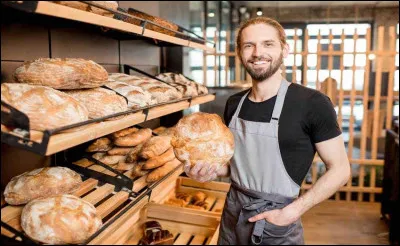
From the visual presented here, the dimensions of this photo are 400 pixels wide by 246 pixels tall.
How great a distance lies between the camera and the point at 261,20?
1856 millimetres

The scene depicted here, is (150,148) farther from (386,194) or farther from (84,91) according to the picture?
(386,194)

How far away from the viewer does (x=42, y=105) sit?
1114mm

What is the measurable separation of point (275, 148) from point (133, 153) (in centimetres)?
70

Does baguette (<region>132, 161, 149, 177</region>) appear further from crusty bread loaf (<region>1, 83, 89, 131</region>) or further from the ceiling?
the ceiling

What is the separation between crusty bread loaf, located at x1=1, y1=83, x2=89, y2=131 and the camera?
3.54ft

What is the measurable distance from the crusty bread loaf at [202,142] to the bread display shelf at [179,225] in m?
0.84

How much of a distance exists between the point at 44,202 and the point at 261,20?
1.26 metres

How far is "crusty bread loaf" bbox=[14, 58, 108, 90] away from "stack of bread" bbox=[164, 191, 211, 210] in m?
1.61

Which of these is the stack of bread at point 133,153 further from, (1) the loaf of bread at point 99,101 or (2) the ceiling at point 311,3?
(2) the ceiling at point 311,3

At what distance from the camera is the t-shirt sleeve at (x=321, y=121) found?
1.74m

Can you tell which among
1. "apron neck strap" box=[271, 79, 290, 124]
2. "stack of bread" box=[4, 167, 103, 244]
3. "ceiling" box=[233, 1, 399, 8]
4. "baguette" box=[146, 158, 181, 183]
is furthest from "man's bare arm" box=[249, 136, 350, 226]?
"ceiling" box=[233, 1, 399, 8]

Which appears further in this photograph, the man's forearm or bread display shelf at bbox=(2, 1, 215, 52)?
the man's forearm

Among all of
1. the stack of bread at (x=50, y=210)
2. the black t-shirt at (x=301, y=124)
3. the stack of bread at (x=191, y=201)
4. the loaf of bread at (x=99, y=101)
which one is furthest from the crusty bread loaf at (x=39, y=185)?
the stack of bread at (x=191, y=201)

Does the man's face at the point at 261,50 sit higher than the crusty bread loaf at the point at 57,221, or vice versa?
the man's face at the point at 261,50
